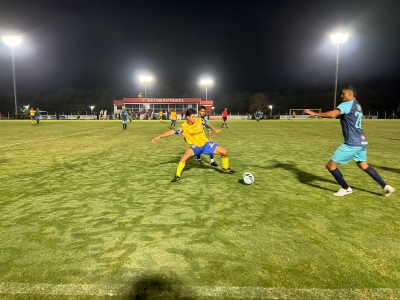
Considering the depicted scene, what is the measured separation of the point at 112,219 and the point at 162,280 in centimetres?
188

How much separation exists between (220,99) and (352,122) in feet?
393

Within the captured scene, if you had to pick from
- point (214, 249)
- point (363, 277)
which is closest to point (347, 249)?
point (363, 277)

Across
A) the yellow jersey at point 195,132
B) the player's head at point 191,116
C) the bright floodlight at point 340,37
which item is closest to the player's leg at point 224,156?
the yellow jersey at point 195,132

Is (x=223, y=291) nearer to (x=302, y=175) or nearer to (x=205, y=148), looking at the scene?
(x=205, y=148)

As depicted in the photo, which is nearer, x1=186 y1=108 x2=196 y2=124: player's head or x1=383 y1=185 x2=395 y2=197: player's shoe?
x1=383 y1=185 x2=395 y2=197: player's shoe

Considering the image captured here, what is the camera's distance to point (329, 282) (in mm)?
2725

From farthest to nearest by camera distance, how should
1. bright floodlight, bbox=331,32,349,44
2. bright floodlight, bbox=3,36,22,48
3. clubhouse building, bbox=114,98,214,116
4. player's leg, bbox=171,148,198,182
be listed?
clubhouse building, bbox=114,98,214,116
bright floodlight, bbox=3,36,22,48
bright floodlight, bbox=331,32,349,44
player's leg, bbox=171,148,198,182

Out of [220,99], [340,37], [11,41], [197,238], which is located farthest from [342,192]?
[220,99]

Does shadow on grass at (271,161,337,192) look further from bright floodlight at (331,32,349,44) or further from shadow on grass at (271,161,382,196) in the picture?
bright floodlight at (331,32,349,44)

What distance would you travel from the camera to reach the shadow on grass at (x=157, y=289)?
2529 millimetres

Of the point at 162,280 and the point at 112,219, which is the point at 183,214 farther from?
the point at 162,280

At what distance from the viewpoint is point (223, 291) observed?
2586 millimetres

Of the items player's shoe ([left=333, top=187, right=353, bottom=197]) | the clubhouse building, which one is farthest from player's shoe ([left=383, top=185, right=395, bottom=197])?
the clubhouse building

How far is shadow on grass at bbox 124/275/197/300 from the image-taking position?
2529 mm
